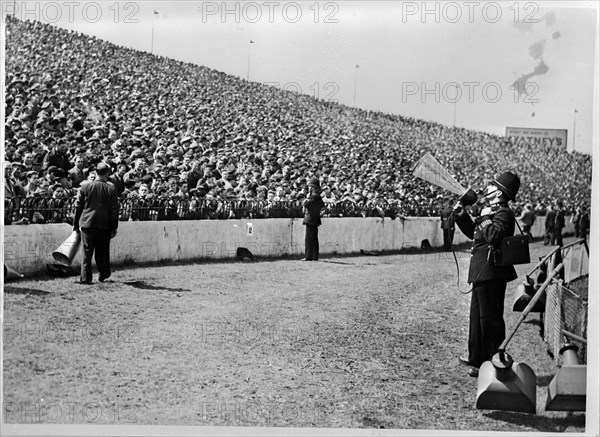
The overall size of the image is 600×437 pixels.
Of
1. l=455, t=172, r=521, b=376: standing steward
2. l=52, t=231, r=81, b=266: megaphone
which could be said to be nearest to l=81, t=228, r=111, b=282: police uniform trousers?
l=52, t=231, r=81, b=266: megaphone

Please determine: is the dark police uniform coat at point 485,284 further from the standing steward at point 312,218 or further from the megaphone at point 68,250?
the megaphone at point 68,250

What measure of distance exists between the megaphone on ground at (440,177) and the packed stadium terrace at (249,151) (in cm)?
34

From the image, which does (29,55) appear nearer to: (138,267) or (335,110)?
(138,267)

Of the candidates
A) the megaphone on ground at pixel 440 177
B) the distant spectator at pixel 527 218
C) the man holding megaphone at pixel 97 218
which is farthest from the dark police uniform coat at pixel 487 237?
the man holding megaphone at pixel 97 218

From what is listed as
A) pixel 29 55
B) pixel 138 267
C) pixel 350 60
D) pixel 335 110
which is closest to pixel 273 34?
pixel 350 60

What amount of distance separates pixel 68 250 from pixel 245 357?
2242 mm

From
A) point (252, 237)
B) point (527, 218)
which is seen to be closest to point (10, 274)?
point (252, 237)

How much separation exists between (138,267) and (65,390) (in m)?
2.84

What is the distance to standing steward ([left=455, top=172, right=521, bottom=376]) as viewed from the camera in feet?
21.9

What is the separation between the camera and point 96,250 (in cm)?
830

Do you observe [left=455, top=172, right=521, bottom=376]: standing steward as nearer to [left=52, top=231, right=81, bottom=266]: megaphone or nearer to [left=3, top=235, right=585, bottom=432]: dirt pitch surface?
[left=3, top=235, right=585, bottom=432]: dirt pitch surface

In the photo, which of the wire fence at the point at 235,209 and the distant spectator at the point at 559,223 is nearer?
the distant spectator at the point at 559,223

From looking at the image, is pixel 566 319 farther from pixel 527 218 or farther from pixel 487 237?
pixel 527 218

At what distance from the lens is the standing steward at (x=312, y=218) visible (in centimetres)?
951
